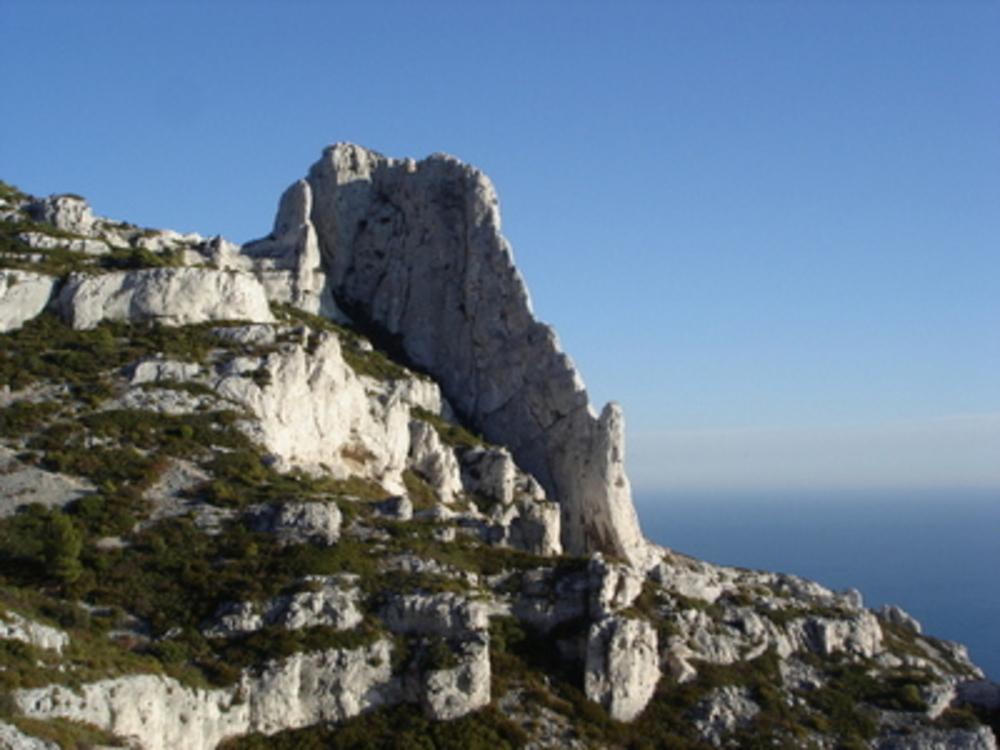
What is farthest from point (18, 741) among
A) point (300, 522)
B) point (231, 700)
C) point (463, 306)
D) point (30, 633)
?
point (463, 306)

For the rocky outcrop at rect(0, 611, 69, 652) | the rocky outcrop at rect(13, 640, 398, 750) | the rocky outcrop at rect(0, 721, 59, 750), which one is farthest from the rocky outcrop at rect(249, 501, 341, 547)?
the rocky outcrop at rect(0, 721, 59, 750)

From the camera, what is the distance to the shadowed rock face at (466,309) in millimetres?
65688

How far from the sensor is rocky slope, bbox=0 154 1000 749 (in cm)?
3038

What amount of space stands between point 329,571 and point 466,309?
42.3 metres

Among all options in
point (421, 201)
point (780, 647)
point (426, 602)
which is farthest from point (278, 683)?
point (421, 201)

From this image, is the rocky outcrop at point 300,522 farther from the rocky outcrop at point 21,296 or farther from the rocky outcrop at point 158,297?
the rocky outcrop at point 21,296

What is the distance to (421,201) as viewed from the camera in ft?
263

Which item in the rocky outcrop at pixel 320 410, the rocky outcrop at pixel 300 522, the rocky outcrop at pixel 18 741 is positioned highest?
the rocky outcrop at pixel 320 410

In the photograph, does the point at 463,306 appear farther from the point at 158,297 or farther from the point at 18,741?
the point at 18,741

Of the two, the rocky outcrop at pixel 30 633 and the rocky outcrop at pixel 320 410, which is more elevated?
the rocky outcrop at pixel 320 410

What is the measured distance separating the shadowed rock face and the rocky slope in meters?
0.33

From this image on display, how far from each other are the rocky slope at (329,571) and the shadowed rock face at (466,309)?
1.10 feet

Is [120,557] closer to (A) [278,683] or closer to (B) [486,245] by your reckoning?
(A) [278,683]

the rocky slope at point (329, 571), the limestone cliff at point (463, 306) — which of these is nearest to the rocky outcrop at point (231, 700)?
the rocky slope at point (329, 571)
